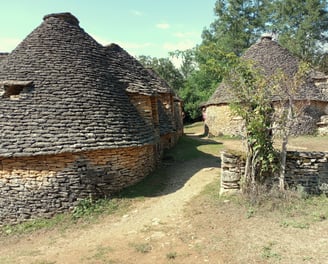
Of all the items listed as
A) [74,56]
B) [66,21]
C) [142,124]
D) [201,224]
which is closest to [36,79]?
[74,56]

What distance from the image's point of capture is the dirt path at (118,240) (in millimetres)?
5902

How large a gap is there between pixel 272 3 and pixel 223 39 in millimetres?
6954

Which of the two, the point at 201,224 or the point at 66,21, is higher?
the point at 66,21

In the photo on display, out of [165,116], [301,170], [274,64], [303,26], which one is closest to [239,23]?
[303,26]

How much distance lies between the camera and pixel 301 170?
7855 mm

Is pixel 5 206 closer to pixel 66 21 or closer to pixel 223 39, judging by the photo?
pixel 66 21

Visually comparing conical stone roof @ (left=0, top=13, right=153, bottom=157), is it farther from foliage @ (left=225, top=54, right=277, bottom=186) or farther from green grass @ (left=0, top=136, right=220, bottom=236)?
foliage @ (left=225, top=54, right=277, bottom=186)

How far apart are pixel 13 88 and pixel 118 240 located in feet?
20.5

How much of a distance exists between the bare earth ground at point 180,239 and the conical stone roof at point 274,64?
11.9m

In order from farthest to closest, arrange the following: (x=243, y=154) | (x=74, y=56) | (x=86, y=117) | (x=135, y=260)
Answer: (x=74, y=56) < (x=86, y=117) < (x=243, y=154) < (x=135, y=260)

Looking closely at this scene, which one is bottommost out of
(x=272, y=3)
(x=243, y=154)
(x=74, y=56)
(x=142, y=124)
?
(x=243, y=154)

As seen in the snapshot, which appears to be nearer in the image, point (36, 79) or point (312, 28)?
point (36, 79)

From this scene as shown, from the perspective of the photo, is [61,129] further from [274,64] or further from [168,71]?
[168,71]

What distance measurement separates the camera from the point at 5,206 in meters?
8.27
